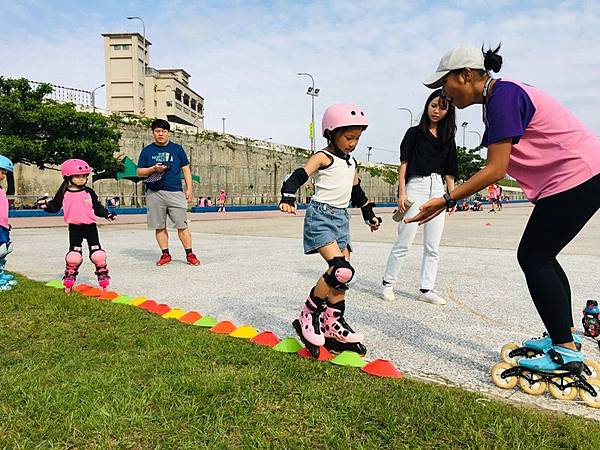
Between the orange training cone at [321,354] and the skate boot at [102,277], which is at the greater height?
the skate boot at [102,277]

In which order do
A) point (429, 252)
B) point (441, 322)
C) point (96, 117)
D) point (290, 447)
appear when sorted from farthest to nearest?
point (96, 117) < point (429, 252) < point (441, 322) < point (290, 447)

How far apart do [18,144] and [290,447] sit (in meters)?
22.7

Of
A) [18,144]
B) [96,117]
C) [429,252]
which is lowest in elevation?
[429,252]

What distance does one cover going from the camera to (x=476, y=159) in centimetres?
4922

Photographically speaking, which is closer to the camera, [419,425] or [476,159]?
[419,425]

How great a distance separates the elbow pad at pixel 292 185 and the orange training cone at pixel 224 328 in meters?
1.12

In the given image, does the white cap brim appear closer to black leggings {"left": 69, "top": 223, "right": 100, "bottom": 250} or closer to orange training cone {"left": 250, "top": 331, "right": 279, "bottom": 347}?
orange training cone {"left": 250, "top": 331, "right": 279, "bottom": 347}

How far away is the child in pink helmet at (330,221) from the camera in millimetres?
2934

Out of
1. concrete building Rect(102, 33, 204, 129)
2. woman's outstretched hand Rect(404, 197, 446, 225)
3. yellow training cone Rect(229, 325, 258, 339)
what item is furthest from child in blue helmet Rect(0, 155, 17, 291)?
concrete building Rect(102, 33, 204, 129)

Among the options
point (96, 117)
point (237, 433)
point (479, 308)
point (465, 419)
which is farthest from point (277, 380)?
point (96, 117)

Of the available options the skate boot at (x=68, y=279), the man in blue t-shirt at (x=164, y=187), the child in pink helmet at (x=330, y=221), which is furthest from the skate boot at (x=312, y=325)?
the man in blue t-shirt at (x=164, y=187)

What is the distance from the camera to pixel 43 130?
2238 centimetres

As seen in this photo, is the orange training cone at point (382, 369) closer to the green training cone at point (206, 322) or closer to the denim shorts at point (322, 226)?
the denim shorts at point (322, 226)

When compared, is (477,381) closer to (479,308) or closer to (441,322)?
(441,322)
